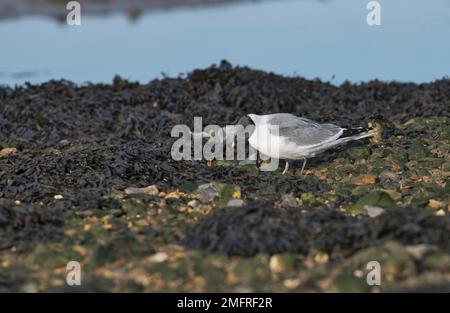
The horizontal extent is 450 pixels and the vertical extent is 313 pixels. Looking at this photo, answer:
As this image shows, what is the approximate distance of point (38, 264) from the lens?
4.61m

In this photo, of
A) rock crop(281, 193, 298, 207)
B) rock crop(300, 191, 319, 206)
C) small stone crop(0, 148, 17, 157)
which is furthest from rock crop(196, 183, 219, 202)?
small stone crop(0, 148, 17, 157)

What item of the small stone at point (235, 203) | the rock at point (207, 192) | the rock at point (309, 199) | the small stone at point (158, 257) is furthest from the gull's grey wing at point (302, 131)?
the small stone at point (158, 257)

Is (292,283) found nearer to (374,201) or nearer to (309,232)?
(309,232)

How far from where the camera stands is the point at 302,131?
6.44 m

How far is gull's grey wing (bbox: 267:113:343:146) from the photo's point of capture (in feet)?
21.0

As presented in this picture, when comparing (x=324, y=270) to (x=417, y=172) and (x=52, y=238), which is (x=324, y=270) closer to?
(x=52, y=238)

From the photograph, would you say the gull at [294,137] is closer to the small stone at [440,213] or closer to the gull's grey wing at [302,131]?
the gull's grey wing at [302,131]

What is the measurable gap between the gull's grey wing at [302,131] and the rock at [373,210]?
122cm

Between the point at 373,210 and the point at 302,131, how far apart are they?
1.37 meters

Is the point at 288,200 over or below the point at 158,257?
over

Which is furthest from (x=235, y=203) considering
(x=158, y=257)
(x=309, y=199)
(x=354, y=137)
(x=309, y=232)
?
(x=354, y=137)

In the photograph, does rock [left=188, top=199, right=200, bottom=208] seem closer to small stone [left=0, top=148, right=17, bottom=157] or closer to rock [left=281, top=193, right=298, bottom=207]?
rock [left=281, top=193, right=298, bottom=207]

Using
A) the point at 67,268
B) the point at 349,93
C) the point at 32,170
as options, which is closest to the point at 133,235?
the point at 67,268
